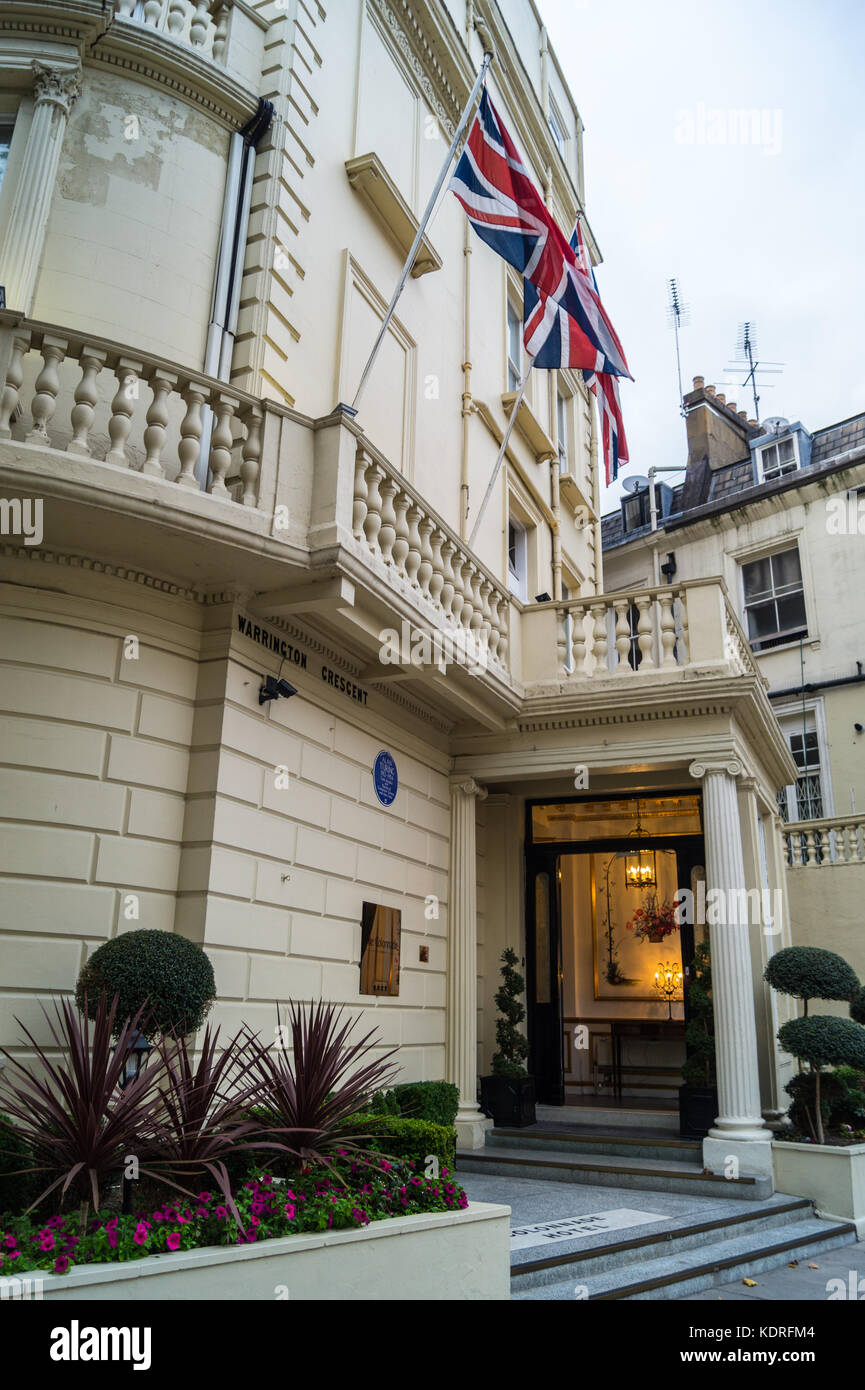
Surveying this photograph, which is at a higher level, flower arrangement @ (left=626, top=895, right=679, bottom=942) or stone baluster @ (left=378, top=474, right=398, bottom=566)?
stone baluster @ (left=378, top=474, right=398, bottom=566)

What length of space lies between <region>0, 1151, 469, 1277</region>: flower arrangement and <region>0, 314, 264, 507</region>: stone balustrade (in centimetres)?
437

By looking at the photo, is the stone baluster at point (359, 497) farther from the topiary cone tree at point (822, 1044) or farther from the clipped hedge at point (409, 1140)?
the topiary cone tree at point (822, 1044)

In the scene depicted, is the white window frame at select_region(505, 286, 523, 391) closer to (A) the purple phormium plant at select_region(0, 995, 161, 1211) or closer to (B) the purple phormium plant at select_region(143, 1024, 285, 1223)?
(B) the purple phormium plant at select_region(143, 1024, 285, 1223)

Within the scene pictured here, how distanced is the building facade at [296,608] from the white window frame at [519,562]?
4.02ft

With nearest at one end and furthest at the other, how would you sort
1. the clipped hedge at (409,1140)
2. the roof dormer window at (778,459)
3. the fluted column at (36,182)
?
the clipped hedge at (409,1140) → the fluted column at (36,182) → the roof dormer window at (778,459)

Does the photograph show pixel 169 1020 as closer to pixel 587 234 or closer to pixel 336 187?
pixel 336 187

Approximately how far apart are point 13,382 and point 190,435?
1.17 m

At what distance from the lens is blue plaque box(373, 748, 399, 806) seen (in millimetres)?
9711

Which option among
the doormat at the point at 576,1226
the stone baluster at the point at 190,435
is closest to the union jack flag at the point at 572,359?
the stone baluster at the point at 190,435

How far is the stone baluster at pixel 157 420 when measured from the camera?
6805 mm

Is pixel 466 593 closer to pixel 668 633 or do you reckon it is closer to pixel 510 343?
pixel 668 633

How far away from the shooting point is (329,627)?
851 cm

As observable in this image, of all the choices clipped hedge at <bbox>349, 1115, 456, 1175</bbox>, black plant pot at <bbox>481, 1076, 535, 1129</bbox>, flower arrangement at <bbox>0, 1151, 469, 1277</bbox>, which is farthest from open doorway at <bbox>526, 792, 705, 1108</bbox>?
flower arrangement at <bbox>0, 1151, 469, 1277</bbox>
